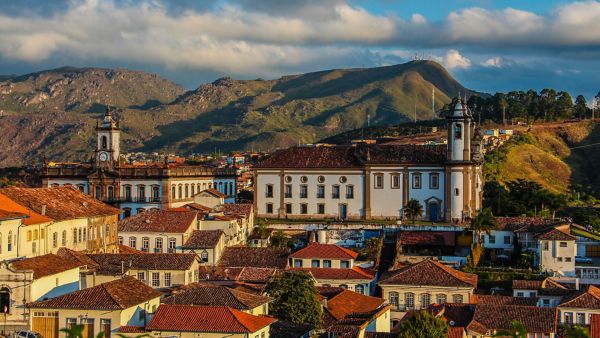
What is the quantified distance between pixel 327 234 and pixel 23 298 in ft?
110

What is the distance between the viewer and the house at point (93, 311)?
130ft

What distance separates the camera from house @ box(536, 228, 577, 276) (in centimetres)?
6297

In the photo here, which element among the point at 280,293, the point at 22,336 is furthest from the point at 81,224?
the point at 22,336

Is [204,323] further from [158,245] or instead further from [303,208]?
[303,208]

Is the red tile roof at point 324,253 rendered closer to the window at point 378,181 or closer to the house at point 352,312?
the house at point 352,312

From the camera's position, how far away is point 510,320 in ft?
145

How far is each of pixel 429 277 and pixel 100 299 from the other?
21459 millimetres

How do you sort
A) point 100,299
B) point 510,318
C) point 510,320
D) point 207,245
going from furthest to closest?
point 207,245 < point 510,318 < point 510,320 < point 100,299

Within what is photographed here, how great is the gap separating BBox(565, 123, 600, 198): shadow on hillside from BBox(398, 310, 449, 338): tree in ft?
280

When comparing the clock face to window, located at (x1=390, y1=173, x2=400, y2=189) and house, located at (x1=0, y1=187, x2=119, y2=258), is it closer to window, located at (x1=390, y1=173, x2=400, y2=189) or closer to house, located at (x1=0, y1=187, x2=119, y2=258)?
house, located at (x1=0, y1=187, x2=119, y2=258)

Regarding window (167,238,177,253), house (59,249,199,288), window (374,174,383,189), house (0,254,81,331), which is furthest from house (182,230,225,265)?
window (374,174,383,189)

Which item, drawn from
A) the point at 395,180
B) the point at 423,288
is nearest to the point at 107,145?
the point at 395,180

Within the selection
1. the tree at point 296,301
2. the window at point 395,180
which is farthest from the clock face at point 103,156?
the tree at point 296,301

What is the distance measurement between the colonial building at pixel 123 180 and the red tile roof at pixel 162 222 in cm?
1298
